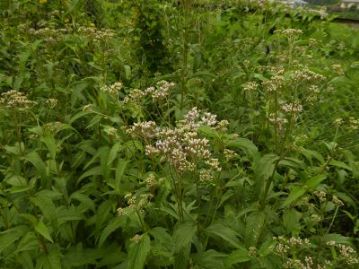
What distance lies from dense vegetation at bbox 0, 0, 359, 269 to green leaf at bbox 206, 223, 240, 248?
0.01 metres

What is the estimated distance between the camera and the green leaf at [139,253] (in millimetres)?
2399

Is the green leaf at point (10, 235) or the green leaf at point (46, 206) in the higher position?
the green leaf at point (46, 206)

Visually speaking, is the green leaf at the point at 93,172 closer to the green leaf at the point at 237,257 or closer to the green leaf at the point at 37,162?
the green leaf at the point at 37,162

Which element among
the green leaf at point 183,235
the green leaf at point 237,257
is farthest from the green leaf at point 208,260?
the green leaf at point 183,235

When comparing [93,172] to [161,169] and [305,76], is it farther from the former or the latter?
[305,76]

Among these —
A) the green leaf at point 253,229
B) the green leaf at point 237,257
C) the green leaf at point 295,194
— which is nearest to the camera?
the green leaf at point 237,257

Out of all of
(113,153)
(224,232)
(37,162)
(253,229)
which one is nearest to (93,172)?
(113,153)

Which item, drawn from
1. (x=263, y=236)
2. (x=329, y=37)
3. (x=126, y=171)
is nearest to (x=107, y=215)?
(x=126, y=171)

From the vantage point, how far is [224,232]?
266cm

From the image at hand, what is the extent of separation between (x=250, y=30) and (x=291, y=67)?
285 centimetres

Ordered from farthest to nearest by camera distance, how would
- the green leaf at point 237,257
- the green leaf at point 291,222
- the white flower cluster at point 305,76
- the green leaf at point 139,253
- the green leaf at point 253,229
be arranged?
the white flower cluster at point 305,76
the green leaf at point 291,222
the green leaf at point 253,229
the green leaf at point 237,257
the green leaf at point 139,253

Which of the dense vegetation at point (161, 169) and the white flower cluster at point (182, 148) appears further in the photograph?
the dense vegetation at point (161, 169)

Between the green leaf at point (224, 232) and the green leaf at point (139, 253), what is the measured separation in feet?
1.36

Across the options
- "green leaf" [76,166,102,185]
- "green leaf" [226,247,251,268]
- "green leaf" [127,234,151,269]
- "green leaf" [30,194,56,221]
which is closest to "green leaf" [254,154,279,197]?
"green leaf" [226,247,251,268]
